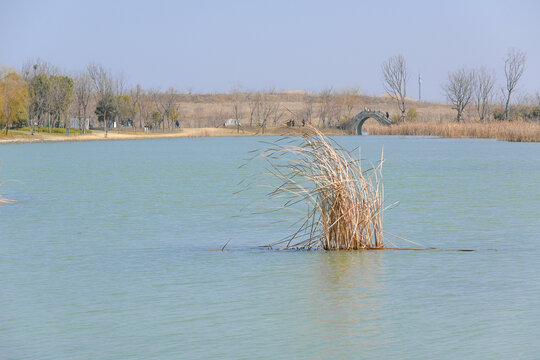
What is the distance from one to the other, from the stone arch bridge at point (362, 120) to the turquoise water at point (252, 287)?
82013 millimetres

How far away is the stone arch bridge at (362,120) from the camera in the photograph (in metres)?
105

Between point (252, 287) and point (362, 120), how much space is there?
9955cm

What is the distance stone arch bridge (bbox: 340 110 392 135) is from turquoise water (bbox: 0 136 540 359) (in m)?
82.0

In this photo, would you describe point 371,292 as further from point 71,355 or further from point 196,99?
point 196,99

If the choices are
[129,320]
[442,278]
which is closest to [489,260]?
[442,278]

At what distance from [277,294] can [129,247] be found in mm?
5234

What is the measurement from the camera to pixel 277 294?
11422 mm

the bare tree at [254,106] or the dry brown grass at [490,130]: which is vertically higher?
the bare tree at [254,106]

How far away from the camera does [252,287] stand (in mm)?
11812

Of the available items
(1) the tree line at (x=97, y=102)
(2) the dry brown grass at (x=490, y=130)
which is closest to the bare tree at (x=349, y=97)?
(1) the tree line at (x=97, y=102)

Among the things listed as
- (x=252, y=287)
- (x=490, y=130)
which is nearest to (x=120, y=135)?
(x=490, y=130)

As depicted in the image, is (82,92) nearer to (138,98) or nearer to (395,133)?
(138,98)

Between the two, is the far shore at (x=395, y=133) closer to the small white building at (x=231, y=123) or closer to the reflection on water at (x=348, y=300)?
the small white building at (x=231, y=123)

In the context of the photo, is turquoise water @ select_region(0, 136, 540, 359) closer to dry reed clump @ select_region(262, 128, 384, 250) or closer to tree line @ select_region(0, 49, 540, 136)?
dry reed clump @ select_region(262, 128, 384, 250)
